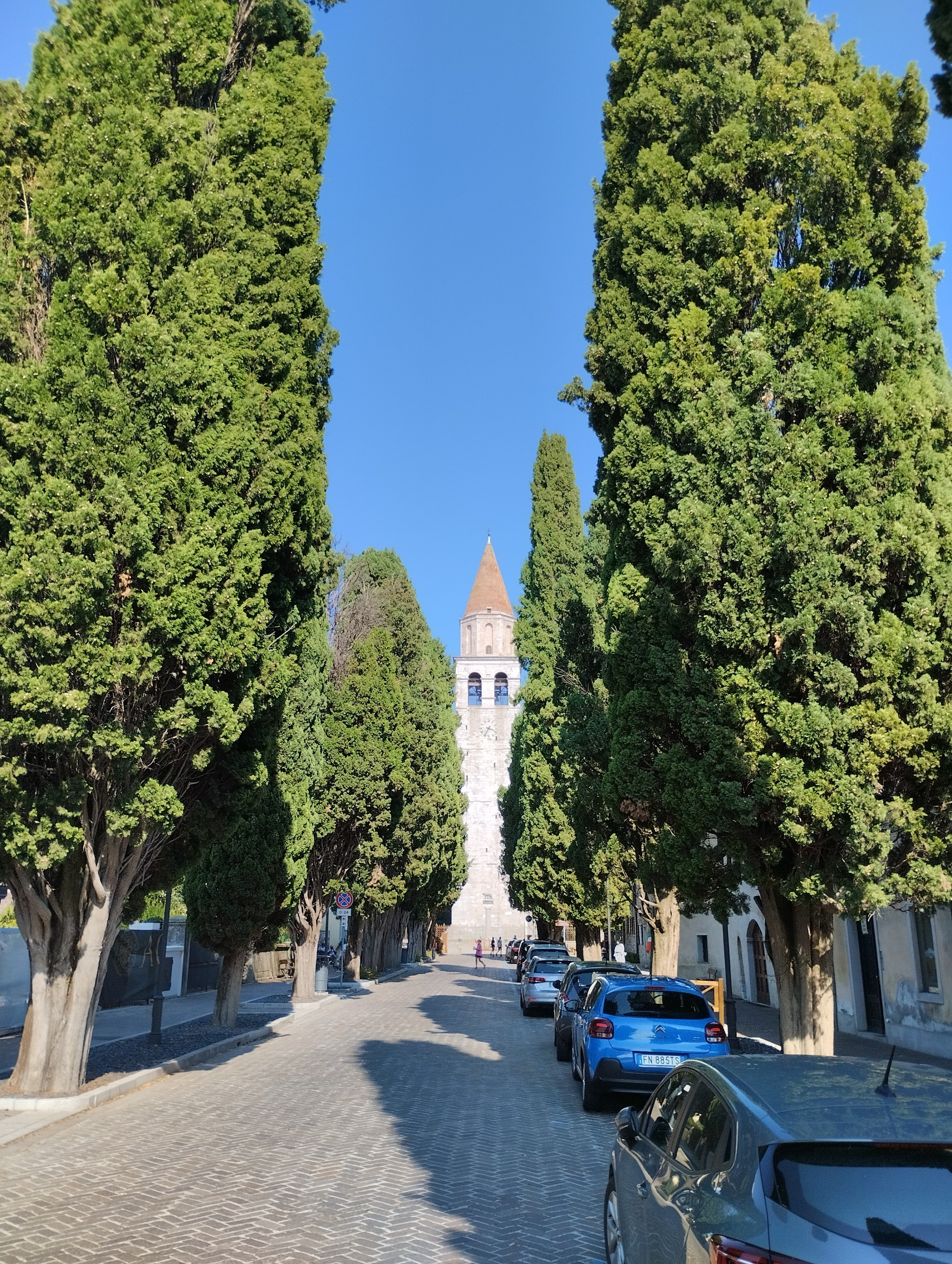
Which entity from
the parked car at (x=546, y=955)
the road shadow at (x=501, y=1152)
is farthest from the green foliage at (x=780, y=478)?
the parked car at (x=546, y=955)

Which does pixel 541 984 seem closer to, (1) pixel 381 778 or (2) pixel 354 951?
(1) pixel 381 778

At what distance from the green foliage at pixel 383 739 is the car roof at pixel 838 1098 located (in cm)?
2292

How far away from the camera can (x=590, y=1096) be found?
999cm

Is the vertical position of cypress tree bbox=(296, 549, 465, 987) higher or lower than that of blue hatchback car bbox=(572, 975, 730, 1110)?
higher

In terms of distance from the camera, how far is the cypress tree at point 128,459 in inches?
358

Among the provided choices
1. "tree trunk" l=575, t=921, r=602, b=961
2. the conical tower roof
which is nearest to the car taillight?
"tree trunk" l=575, t=921, r=602, b=961

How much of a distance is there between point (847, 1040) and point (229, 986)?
12.1 m

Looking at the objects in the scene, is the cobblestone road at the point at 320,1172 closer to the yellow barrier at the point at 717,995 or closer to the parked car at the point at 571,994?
the parked car at the point at 571,994

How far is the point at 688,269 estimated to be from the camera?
11.0 metres

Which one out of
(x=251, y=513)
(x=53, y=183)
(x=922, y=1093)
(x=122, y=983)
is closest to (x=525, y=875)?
(x=122, y=983)

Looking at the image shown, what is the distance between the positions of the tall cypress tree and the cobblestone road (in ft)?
52.9

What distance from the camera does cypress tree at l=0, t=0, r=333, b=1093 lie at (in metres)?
9.10

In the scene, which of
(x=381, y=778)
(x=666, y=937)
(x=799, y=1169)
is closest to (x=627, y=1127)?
(x=799, y=1169)

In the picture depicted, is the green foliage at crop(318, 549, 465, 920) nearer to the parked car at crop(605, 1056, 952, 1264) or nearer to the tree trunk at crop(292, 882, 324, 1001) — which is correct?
the tree trunk at crop(292, 882, 324, 1001)
